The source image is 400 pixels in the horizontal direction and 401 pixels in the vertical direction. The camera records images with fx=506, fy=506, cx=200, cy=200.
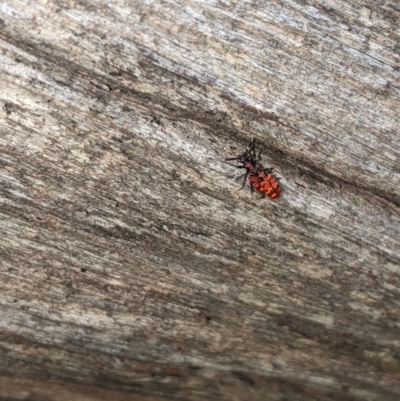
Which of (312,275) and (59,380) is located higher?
(312,275)

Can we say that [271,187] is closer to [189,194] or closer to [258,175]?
[258,175]

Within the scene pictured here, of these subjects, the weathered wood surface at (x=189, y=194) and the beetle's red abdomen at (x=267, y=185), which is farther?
the beetle's red abdomen at (x=267, y=185)

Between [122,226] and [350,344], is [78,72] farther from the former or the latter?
A: [350,344]

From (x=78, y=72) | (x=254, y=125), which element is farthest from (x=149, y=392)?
(x=78, y=72)

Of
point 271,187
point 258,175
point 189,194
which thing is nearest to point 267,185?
point 271,187

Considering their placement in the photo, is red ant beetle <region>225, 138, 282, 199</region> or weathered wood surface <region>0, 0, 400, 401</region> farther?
red ant beetle <region>225, 138, 282, 199</region>
